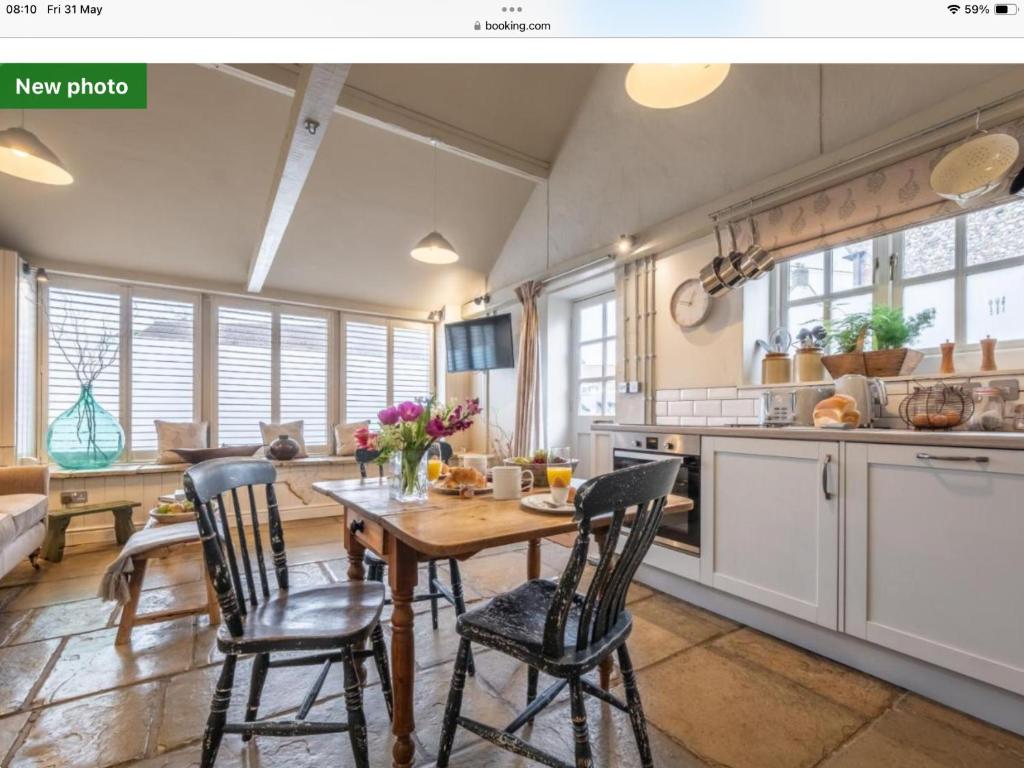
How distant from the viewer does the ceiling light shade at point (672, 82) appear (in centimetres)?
172

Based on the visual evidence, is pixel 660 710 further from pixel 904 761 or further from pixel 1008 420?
pixel 1008 420

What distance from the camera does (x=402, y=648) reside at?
1251 mm

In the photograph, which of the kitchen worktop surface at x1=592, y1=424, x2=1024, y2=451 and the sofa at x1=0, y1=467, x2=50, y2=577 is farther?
the sofa at x1=0, y1=467, x2=50, y2=577

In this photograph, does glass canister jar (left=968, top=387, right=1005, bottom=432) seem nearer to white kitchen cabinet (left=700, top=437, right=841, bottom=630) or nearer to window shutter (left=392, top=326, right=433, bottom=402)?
white kitchen cabinet (left=700, top=437, right=841, bottom=630)

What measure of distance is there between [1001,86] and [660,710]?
2743 millimetres

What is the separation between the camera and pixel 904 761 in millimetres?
1354

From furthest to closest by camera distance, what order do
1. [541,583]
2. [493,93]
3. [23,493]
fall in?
1. [493,93]
2. [23,493]
3. [541,583]

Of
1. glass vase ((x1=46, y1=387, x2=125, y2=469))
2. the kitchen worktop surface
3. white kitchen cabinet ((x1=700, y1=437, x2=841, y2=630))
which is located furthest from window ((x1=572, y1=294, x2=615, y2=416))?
glass vase ((x1=46, y1=387, x2=125, y2=469))

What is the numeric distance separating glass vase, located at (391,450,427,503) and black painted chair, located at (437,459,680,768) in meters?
0.43

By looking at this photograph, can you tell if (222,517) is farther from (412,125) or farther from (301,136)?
(412,125)

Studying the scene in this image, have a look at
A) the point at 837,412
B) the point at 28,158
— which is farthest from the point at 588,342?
the point at 28,158

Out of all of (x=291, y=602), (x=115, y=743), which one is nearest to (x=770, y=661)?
(x=291, y=602)

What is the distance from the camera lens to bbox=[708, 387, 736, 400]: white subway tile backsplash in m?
2.79
